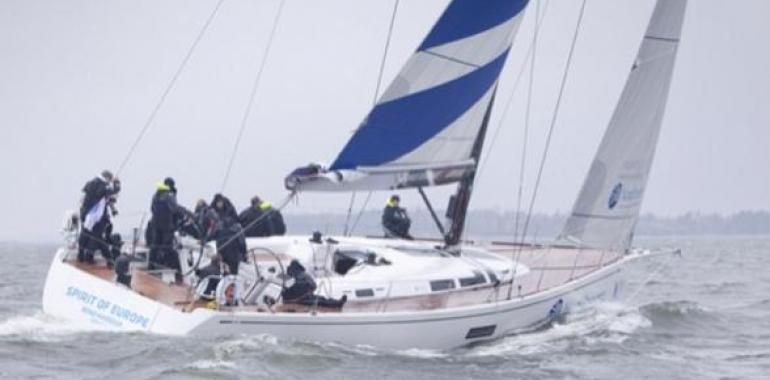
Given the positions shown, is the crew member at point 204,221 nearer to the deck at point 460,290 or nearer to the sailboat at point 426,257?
the sailboat at point 426,257

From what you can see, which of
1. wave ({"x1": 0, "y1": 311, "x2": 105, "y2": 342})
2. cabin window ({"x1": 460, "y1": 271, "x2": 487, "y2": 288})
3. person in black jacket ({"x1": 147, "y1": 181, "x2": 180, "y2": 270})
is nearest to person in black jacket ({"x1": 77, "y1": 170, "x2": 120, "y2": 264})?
person in black jacket ({"x1": 147, "y1": 181, "x2": 180, "y2": 270})

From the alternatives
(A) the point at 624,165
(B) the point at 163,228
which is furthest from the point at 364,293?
(A) the point at 624,165

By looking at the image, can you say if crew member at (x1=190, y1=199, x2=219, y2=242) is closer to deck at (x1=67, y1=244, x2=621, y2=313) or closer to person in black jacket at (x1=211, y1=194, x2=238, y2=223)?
person in black jacket at (x1=211, y1=194, x2=238, y2=223)

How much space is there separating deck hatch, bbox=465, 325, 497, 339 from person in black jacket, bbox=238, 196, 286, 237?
2919 millimetres

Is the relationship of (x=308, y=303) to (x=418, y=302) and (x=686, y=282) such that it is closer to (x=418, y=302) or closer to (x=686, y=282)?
(x=418, y=302)

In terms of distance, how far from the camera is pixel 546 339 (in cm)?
1499

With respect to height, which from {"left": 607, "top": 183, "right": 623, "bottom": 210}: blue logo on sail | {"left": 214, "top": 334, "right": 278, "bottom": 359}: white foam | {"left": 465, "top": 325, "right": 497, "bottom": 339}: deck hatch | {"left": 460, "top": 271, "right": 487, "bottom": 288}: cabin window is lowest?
{"left": 214, "top": 334, "right": 278, "bottom": 359}: white foam

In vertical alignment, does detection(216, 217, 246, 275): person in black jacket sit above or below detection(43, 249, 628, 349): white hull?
above

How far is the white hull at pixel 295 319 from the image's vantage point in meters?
12.2

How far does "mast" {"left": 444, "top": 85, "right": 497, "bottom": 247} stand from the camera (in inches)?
651

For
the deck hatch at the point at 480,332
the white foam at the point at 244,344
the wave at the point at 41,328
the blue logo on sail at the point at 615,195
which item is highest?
the blue logo on sail at the point at 615,195

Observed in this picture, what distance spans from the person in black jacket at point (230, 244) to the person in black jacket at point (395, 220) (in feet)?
16.6

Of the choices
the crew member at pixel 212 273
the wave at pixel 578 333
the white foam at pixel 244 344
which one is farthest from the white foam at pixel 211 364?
the wave at pixel 578 333

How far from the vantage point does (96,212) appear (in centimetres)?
1521
